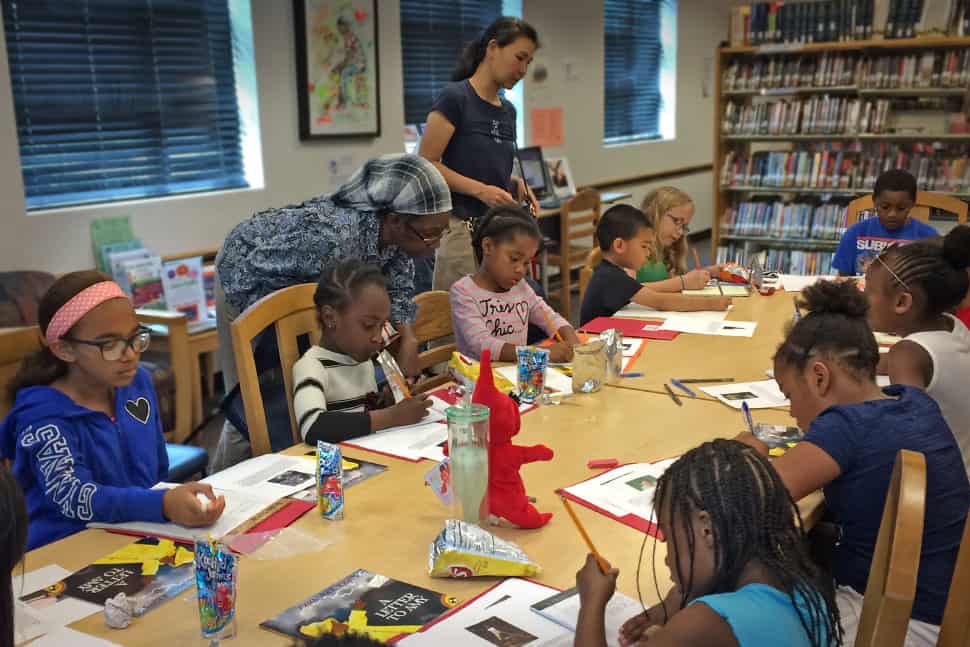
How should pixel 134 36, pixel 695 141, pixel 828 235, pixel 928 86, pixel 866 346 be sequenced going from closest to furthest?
pixel 866 346 → pixel 134 36 → pixel 928 86 → pixel 828 235 → pixel 695 141

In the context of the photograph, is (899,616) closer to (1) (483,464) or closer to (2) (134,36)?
(1) (483,464)

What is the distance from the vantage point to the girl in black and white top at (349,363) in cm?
209

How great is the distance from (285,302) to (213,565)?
1.17m

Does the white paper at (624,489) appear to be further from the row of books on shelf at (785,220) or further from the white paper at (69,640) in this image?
the row of books on shelf at (785,220)

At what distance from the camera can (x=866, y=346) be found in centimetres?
182

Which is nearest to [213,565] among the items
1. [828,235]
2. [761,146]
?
[828,235]

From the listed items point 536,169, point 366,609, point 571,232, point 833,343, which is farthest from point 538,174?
point 366,609

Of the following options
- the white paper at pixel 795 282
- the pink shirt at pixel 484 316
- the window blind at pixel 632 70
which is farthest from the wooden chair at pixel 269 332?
the window blind at pixel 632 70

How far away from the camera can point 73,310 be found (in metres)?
1.76

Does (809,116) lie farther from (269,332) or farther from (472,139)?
(269,332)

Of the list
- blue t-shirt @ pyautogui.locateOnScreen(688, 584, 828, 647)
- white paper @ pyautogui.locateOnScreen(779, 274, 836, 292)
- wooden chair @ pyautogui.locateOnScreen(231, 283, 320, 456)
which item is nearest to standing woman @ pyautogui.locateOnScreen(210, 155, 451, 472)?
wooden chair @ pyautogui.locateOnScreen(231, 283, 320, 456)

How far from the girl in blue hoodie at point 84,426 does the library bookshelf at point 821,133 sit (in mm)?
4690

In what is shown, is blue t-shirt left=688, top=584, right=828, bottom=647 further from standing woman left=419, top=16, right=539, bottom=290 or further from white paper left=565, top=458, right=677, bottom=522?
standing woman left=419, top=16, right=539, bottom=290

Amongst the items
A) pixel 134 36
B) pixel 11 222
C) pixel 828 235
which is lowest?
pixel 828 235
